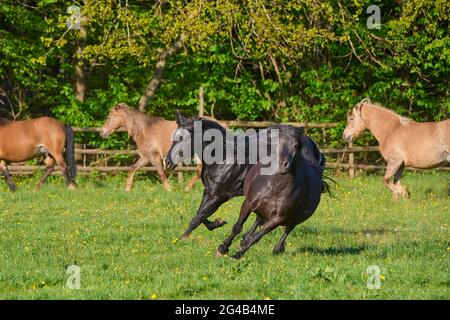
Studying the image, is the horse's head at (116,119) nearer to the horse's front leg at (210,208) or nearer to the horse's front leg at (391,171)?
the horse's front leg at (391,171)

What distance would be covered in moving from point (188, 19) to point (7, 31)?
7.07 m

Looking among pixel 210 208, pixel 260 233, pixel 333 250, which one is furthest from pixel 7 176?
pixel 260 233

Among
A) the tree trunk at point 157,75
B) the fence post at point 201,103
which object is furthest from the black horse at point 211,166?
the tree trunk at point 157,75

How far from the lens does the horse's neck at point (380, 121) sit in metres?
18.5

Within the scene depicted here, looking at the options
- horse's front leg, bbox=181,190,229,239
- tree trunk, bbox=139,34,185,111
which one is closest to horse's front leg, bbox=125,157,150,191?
tree trunk, bbox=139,34,185,111

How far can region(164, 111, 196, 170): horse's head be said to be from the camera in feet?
38.1

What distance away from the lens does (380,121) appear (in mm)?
18672

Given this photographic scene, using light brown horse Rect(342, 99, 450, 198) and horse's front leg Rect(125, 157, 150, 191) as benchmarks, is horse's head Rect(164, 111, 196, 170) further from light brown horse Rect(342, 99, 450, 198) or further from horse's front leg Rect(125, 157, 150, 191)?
horse's front leg Rect(125, 157, 150, 191)

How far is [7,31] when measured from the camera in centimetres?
2430

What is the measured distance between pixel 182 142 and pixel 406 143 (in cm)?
774

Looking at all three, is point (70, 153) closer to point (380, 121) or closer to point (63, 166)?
point (63, 166)

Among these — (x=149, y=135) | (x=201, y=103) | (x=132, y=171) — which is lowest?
(x=132, y=171)

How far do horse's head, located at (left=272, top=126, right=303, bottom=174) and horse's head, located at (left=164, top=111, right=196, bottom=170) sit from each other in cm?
208

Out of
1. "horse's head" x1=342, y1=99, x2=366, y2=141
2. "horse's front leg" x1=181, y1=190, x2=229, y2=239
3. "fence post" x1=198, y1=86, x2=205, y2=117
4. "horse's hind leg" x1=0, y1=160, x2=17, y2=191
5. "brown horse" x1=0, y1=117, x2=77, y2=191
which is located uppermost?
"fence post" x1=198, y1=86, x2=205, y2=117
